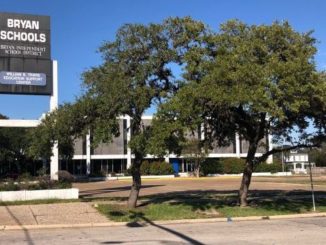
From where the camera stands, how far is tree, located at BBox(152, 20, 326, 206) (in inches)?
719

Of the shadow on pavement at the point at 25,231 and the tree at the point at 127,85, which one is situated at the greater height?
the tree at the point at 127,85

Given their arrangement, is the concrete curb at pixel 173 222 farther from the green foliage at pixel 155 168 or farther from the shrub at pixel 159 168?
the shrub at pixel 159 168

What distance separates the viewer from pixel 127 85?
786 inches

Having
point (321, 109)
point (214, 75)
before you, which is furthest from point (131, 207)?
point (321, 109)

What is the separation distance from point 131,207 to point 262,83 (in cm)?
760

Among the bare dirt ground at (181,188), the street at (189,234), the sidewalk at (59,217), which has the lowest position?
the street at (189,234)

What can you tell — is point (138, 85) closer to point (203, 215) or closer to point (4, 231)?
point (203, 215)

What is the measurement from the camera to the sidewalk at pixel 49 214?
18828 mm

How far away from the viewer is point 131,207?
2223 centimetres

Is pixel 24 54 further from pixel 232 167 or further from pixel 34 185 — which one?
pixel 232 167

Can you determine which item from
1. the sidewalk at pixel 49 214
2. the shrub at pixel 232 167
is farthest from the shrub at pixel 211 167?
the sidewalk at pixel 49 214

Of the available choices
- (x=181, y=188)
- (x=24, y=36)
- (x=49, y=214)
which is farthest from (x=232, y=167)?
(x=49, y=214)

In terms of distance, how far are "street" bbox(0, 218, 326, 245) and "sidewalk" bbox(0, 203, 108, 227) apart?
4.61 feet

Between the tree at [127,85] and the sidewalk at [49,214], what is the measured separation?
2469mm
